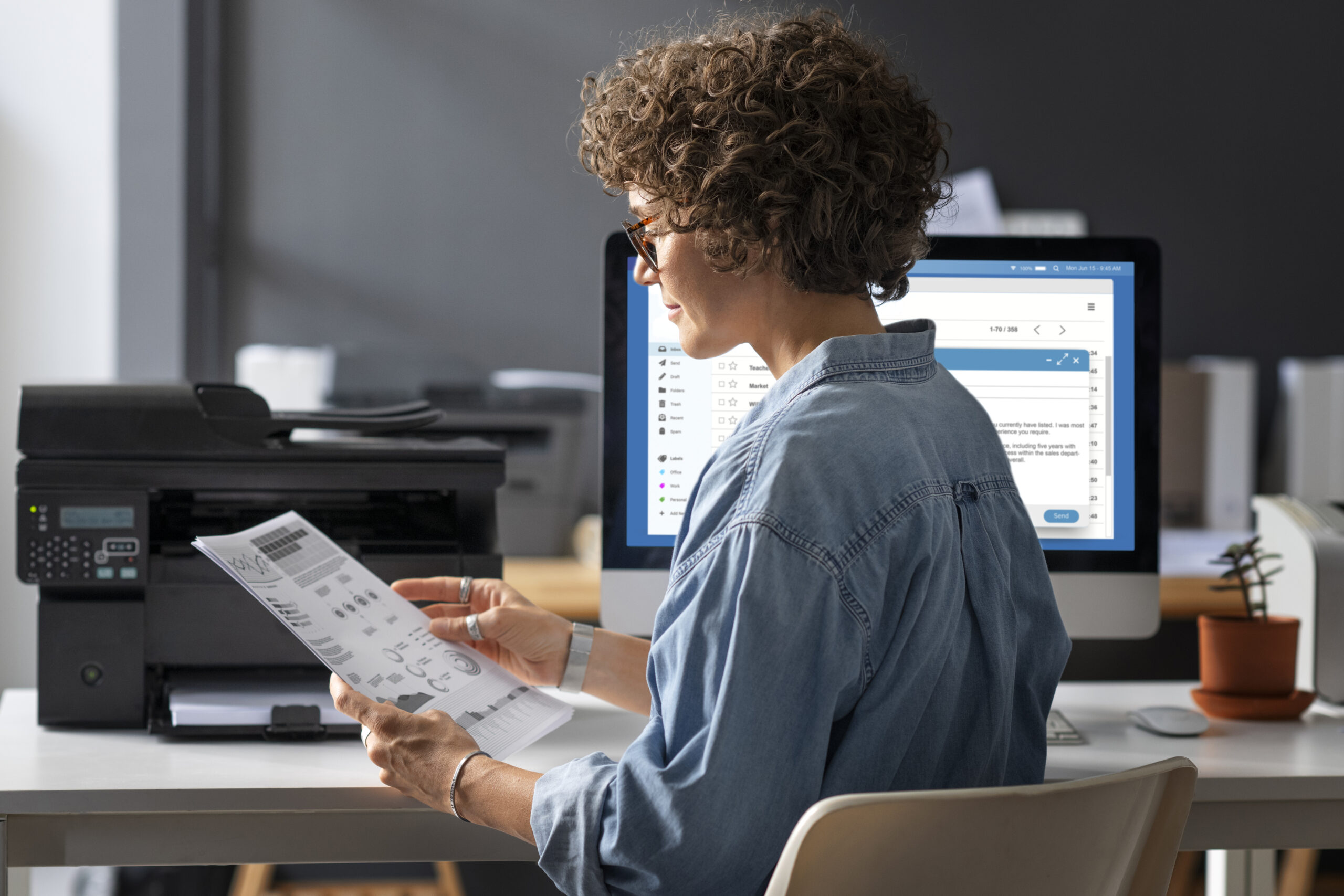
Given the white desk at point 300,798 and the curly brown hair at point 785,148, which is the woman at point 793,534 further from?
the white desk at point 300,798

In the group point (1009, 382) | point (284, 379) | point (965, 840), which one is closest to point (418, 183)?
point (284, 379)

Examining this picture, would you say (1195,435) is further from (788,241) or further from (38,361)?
(38,361)

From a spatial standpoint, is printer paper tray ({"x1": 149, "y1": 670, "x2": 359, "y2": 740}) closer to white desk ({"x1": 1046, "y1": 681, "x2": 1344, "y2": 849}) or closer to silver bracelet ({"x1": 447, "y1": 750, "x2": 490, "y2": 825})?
silver bracelet ({"x1": 447, "y1": 750, "x2": 490, "y2": 825})

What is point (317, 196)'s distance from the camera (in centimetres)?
334

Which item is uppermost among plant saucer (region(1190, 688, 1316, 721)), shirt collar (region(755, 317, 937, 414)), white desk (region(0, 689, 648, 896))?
shirt collar (region(755, 317, 937, 414))

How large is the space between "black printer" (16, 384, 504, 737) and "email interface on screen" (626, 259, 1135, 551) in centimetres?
19

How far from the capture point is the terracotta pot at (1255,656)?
1.30 meters

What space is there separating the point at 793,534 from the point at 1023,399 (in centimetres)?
66

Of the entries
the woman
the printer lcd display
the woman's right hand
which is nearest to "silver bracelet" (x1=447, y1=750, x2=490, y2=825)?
the woman

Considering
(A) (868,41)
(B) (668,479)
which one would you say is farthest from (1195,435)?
(A) (868,41)

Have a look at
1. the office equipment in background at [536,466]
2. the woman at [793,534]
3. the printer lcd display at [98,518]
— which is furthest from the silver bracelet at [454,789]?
the office equipment in background at [536,466]

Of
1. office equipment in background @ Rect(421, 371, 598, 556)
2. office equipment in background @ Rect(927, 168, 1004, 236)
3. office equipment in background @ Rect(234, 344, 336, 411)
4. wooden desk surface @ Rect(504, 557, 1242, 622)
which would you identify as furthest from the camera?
office equipment in background @ Rect(927, 168, 1004, 236)

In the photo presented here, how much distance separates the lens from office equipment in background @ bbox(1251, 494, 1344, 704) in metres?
1.34

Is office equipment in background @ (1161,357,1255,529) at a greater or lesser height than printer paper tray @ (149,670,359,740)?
greater
